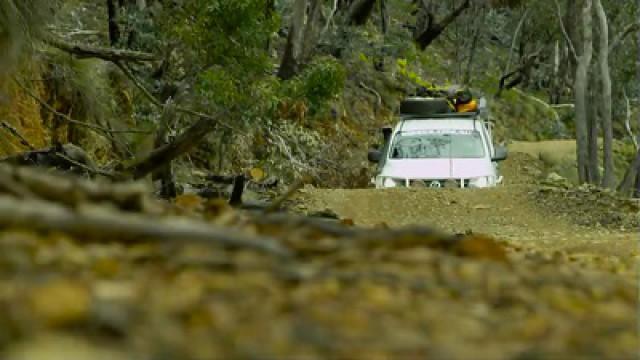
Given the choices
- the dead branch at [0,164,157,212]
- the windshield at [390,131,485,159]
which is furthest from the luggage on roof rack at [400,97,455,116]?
the dead branch at [0,164,157,212]

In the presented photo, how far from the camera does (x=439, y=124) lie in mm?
16391

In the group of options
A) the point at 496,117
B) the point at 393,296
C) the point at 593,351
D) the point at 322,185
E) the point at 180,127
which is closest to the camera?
the point at 593,351

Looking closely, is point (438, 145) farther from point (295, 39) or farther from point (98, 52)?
point (98, 52)

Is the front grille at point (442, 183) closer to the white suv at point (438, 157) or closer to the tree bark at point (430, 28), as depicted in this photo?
the white suv at point (438, 157)

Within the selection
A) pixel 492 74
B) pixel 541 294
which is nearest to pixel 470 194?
pixel 541 294

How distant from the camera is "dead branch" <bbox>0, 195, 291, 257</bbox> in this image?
2986mm

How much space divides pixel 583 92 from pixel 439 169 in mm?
4528

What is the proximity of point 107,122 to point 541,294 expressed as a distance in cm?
1059

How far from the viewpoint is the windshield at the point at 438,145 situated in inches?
621

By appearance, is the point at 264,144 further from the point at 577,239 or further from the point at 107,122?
the point at 577,239

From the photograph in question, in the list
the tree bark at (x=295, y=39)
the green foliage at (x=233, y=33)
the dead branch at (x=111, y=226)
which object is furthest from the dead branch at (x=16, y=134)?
the dead branch at (x=111, y=226)

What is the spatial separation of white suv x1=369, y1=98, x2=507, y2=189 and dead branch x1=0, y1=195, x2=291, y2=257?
41.1 ft

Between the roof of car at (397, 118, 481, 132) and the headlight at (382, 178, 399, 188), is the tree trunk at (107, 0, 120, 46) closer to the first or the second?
the roof of car at (397, 118, 481, 132)

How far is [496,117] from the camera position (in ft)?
112
